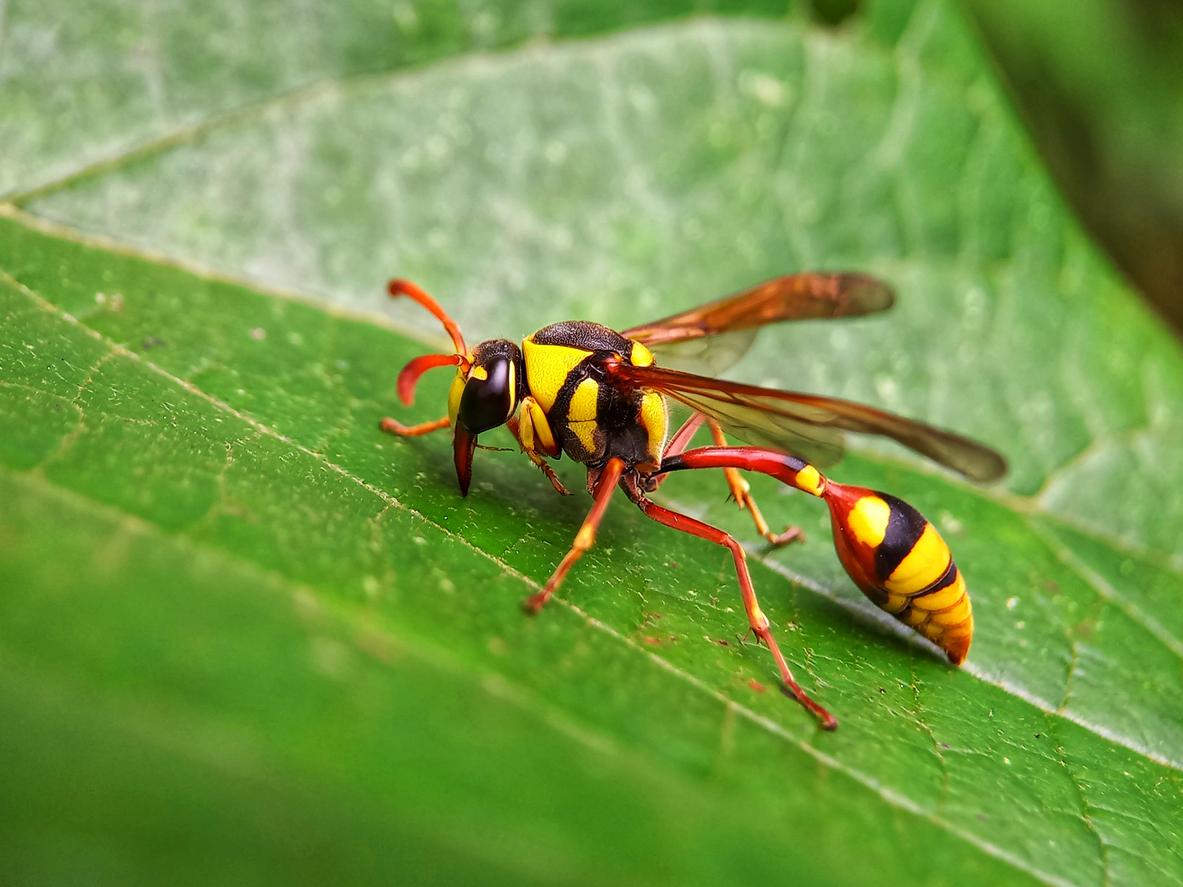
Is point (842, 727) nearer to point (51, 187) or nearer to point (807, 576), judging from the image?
point (807, 576)

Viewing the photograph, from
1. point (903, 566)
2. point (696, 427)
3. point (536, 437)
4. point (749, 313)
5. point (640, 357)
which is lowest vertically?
point (536, 437)

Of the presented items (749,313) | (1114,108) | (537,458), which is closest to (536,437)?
(537,458)

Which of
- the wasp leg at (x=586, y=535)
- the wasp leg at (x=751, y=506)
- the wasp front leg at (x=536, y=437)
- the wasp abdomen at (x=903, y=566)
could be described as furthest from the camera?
the wasp leg at (x=751, y=506)

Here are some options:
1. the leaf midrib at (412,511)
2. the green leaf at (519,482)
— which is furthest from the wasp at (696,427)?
the leaf midrib at (412,511)

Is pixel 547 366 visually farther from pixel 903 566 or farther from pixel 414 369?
pixel 903 566

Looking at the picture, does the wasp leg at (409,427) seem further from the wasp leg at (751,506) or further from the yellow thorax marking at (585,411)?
the wasp leg at (751,506)

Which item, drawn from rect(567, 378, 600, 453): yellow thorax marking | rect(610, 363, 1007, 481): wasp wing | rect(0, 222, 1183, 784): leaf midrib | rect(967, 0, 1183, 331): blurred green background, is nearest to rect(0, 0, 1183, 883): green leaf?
rect(0, 222, 1183, 784): leaf midrib
